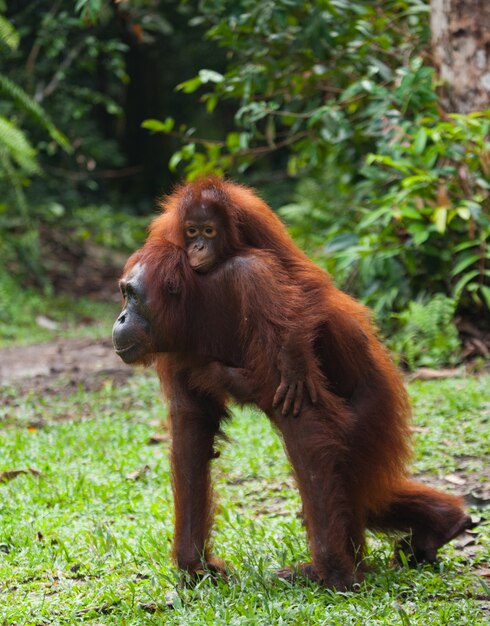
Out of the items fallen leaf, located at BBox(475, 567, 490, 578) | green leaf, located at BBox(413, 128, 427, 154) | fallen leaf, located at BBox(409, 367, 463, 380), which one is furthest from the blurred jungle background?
fallen leaf, located at BBox(475, 567, 490, 578)

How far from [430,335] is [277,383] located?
3.36 metres

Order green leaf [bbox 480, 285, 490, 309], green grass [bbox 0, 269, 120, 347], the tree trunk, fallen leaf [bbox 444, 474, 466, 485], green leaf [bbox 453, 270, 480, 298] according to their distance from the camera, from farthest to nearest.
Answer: green grass [bbox 0, 269, 120, 347]
the tree trunk
green leaf [bbox 453, 270, 480, 298]
green leaf [bbox 480, 285, 490, 309]
fallen leaf [bbox 444, 474, 466, 485]

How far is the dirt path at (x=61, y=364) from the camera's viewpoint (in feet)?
21.9

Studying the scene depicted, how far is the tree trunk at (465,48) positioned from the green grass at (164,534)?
2.12 meters

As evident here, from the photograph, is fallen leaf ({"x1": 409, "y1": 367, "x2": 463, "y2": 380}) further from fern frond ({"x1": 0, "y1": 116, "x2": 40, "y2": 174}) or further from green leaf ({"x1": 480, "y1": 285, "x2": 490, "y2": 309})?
fern frond ({"x1": 0, "y1": 116, "x2": 40, "y2": 174})

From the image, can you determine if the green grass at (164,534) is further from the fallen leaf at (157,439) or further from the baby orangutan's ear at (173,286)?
the baby orangutan's ear at (173,286)

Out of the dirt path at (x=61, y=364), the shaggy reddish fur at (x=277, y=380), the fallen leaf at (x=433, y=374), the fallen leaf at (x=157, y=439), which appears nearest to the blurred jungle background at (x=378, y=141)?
the fallen leaf at (x=433, y=374)

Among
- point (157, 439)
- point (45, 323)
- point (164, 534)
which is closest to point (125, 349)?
point (164, 534)

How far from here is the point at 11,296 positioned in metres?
9.70

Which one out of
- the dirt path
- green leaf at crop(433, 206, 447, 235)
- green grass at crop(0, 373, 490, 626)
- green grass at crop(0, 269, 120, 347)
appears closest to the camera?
green grass at crop(0, 373, 490, 626)

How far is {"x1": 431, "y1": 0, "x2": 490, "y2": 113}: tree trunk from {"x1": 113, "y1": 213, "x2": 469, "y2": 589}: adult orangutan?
12.0 feet

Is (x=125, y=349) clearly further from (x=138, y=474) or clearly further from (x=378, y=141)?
(x=378, y=141)

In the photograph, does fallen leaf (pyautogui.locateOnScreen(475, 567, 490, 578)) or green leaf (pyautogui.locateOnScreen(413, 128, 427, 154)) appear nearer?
fallen leaf (pyautogui.locateOnScreen(475, 567, 490, 578))

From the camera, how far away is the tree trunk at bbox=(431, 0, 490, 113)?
634 cm
